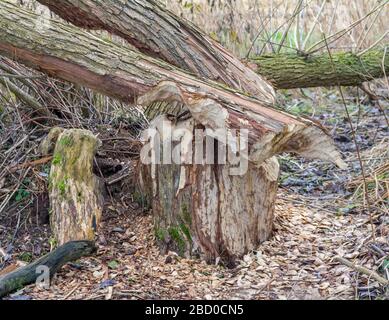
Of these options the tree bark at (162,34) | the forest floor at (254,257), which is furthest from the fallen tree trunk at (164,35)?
the forest floor at (254,257)

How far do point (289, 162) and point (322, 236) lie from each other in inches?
55.4

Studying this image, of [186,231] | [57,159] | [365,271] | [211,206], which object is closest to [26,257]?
[57,159]

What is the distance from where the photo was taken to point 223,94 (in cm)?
270

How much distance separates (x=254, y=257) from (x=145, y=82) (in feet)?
3.38

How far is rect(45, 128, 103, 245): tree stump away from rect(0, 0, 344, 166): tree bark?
0.44 m

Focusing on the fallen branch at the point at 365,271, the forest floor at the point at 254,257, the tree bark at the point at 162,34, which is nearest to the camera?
the fallen branch at the point at 365,271

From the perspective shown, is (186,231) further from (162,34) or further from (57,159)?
(162,34)

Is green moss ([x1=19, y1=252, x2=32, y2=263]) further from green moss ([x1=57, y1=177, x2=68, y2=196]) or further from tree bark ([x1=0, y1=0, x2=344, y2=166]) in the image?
tree bark ([x1=0, y1=0, x2=344, y2=166])

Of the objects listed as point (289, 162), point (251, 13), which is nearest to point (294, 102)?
point (251, 13)

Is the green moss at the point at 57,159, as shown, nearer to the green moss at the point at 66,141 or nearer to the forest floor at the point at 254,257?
the green moss at the point at 66,141

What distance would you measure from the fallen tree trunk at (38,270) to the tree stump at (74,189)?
0.64 feet

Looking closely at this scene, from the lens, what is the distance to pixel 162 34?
3314 millimetres

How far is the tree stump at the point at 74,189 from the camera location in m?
3.03

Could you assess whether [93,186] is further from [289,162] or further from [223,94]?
[289,162]
